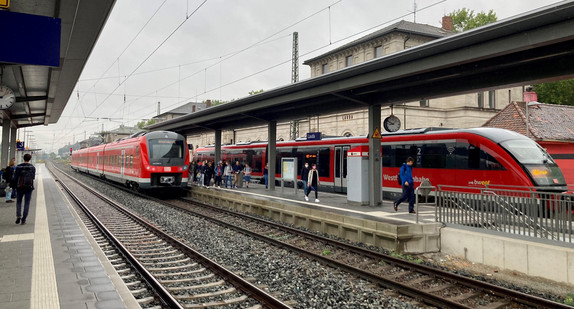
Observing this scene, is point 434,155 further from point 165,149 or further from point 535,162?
point 165,149

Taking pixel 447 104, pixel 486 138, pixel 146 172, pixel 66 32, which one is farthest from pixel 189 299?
pixel 447 104

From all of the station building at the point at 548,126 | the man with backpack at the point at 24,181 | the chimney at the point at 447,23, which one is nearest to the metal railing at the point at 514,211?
the man with backpack at the point at 24,181

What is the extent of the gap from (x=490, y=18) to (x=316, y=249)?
1394 inches

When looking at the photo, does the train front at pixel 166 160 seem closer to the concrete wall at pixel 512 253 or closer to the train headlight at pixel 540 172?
the concrete wall at pixel 512 253

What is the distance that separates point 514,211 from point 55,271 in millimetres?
8374

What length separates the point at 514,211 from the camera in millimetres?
7809

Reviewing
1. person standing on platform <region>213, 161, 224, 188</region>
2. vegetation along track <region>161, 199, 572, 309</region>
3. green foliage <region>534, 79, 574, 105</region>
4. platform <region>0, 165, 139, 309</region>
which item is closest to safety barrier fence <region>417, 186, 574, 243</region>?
vegetation along track <region>161, 199, 572, 309</region>

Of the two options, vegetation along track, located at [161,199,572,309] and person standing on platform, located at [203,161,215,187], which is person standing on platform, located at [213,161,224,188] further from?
vegetation along track, located at [161,199,572,309]

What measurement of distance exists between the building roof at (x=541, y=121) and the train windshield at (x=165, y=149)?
18.4 metres

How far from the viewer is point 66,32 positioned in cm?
944

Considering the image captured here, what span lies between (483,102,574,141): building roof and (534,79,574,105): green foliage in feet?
39.5

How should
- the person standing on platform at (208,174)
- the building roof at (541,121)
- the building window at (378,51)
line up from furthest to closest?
the building window at (378,51), the person standing on platform at (208,174), the building roof at (541,121)

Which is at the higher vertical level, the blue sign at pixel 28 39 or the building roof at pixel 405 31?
the building roof at pixel 405 31

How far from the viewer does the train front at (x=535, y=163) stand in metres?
11.4
